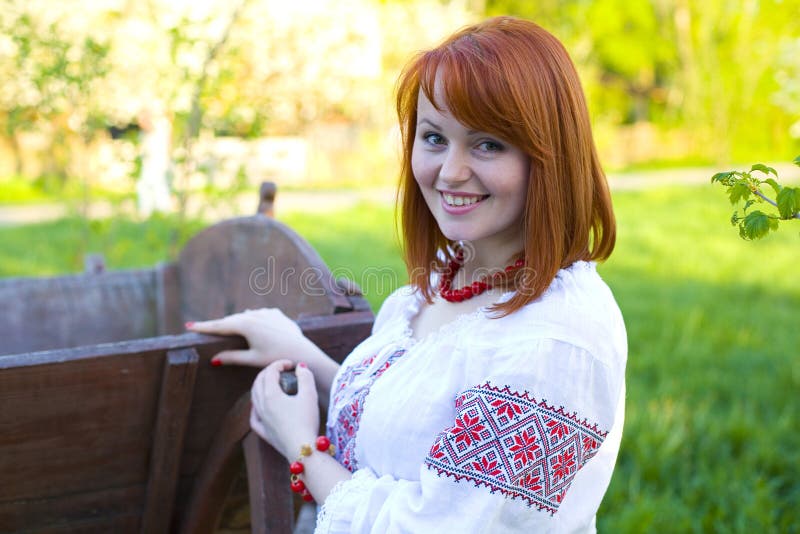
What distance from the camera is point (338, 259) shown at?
21.2ft

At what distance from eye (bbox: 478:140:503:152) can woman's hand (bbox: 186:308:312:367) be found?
589 millimetres

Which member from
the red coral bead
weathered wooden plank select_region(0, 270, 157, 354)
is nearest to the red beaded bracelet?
the red coral bead

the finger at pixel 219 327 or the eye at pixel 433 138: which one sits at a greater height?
the eye at pixel 433 138

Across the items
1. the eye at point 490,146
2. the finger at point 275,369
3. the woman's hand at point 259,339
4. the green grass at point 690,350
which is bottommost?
the green grass at point 690,350

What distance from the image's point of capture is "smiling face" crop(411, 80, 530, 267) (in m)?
1.26

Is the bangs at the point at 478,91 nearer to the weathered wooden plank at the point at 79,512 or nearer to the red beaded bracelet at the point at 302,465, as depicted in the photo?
the red beaded bracelet at the point at 302,465

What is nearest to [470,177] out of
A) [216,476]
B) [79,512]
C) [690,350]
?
[216,476]

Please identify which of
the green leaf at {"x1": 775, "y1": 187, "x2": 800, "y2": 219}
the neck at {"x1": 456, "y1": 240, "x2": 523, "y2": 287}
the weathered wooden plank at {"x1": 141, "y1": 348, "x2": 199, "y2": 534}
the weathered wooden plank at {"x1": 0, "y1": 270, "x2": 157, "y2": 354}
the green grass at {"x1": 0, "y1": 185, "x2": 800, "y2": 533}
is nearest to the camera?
the green leaf at {"x1": 775, "y1": 187, "x2": 800, "y2": 219}

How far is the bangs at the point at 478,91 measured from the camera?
1199 millimetres

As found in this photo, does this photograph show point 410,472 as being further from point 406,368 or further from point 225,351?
point 225,351

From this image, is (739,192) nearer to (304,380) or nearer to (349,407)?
(349,407)

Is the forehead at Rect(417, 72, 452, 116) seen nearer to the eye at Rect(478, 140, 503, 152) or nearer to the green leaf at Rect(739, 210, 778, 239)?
the eye at Rect(478, 140, 503, 152)

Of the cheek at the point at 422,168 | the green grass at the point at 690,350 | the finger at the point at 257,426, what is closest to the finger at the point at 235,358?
the finger at the point at 257,426

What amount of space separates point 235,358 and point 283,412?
183 millimetres
